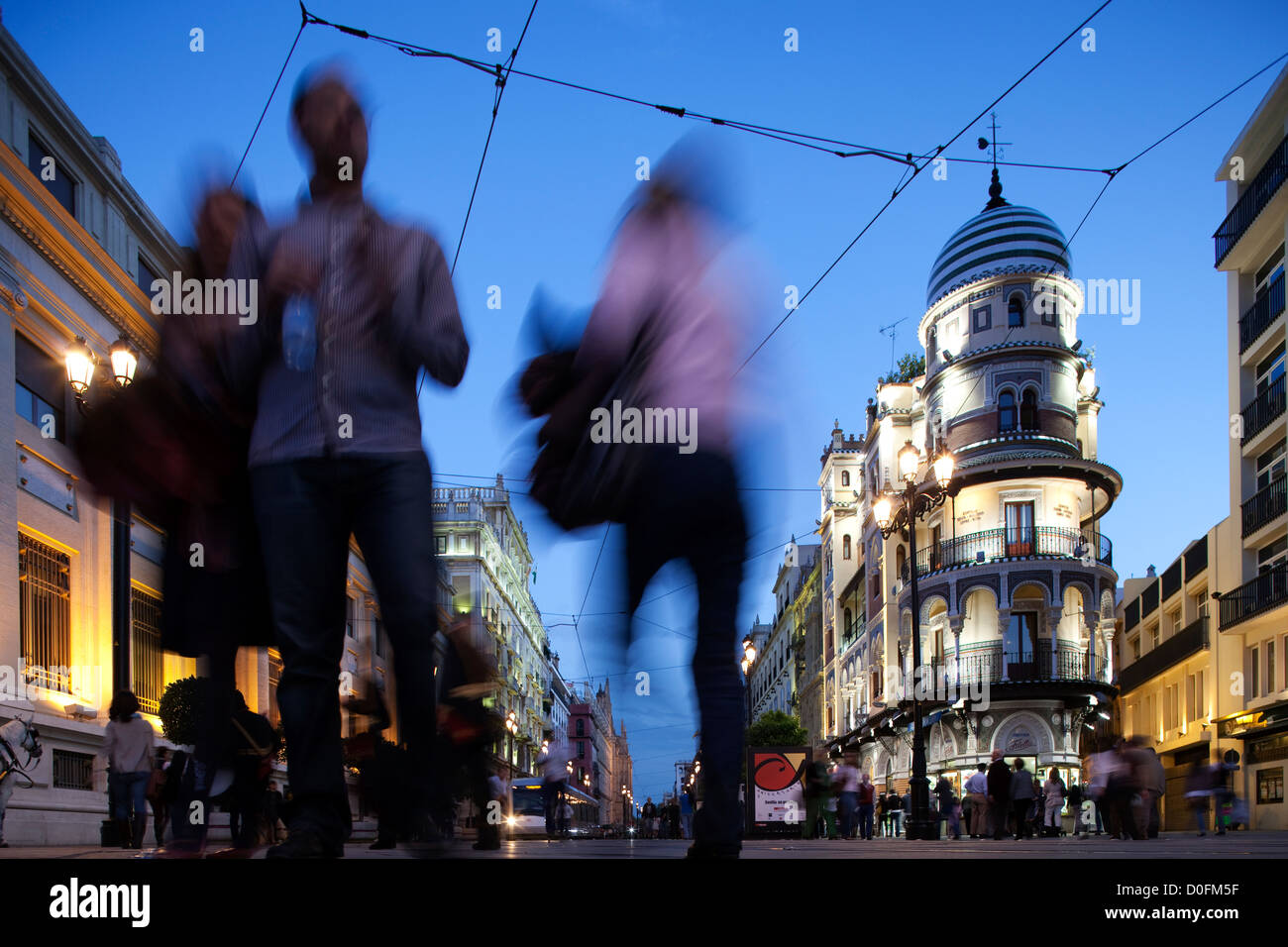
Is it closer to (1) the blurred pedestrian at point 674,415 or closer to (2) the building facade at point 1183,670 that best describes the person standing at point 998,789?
(2) the building facade at point 1183,670

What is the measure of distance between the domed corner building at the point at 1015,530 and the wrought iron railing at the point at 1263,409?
8874mm

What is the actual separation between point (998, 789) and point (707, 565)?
17.1m

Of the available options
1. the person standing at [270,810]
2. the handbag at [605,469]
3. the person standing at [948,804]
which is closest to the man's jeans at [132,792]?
the person standing at [270,810]

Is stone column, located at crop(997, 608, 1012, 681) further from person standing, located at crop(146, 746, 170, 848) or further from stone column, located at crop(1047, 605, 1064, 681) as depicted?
person standing, located at crop(146, 746, 170, 848)

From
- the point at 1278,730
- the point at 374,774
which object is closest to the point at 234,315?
the point at 374,774

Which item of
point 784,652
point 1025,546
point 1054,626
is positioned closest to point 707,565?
point 1025,546

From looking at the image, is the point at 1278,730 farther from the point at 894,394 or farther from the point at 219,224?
the point at 219,224

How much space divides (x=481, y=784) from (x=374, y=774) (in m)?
0.43

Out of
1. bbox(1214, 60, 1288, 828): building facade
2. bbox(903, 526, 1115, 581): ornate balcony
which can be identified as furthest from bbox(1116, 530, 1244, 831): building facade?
bbox(903, 526, 1115, 581): ornate balcony

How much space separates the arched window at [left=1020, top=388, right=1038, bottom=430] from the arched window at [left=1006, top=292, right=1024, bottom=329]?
236cm

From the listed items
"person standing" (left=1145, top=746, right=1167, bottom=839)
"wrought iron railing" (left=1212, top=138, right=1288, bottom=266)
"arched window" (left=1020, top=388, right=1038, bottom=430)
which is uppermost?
"wrought iron railing" (left=1212, top=138, right=1288, bottom=266)

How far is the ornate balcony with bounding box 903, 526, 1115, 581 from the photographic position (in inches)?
1500

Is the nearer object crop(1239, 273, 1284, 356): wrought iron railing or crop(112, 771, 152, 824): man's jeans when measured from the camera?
crop(112, 771, 152, 824): man's jeans

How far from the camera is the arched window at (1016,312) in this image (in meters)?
39.3
